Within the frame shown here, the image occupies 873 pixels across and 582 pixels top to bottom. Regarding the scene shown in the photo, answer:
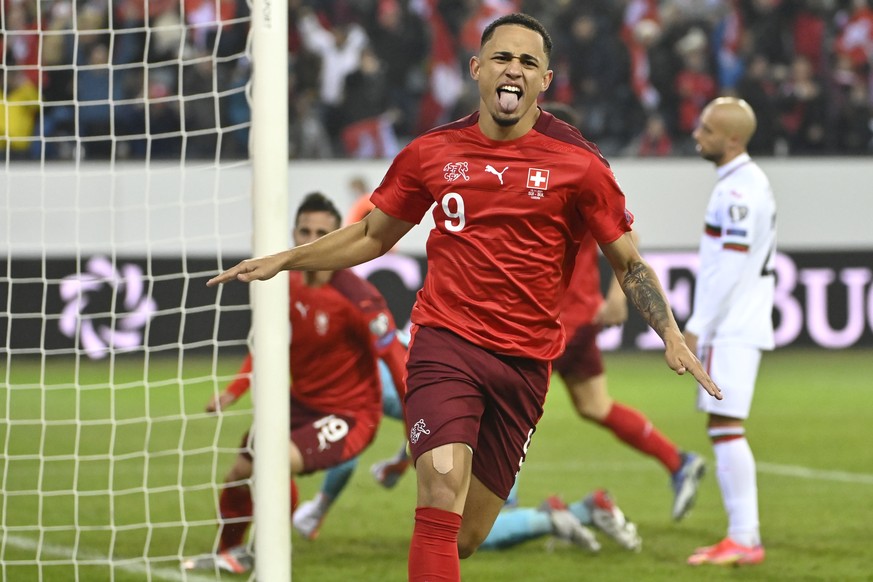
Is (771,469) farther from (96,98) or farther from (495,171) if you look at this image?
(96,98)

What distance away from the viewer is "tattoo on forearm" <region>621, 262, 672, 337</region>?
4.32 meters

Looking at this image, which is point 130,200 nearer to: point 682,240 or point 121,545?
point 682,240

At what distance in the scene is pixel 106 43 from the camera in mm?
14562

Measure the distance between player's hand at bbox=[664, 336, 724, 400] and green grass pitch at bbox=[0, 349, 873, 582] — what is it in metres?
2.18

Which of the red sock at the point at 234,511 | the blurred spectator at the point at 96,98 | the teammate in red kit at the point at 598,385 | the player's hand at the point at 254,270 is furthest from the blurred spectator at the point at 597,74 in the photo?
the player's hand at the point at 254,270

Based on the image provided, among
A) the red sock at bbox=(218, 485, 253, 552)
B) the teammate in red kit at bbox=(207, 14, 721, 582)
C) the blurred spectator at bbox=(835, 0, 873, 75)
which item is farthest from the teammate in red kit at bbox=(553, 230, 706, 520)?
the blurred spectator at bbox=(835, 0, 873, 75)

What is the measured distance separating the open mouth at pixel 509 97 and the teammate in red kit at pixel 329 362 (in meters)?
2.12

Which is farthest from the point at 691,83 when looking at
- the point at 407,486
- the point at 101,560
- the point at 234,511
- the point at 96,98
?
the point at 101,560

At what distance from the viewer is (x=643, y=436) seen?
7281mm

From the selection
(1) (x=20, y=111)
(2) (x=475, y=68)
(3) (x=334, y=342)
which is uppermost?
(1) (x=20, y=111)

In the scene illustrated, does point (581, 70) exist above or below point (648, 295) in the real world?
above

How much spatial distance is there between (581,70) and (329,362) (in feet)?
34.6

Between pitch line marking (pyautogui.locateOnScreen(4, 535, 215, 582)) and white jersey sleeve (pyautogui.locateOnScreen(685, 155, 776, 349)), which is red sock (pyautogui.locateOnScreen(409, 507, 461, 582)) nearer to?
pitch line marking (pyautogui.locateOnScreen(4, 535, 215, 582))

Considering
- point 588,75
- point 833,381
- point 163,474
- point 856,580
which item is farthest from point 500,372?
point 588,75
